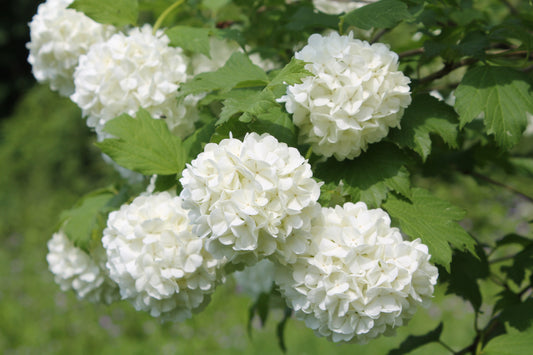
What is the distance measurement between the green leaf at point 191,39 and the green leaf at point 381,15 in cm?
39

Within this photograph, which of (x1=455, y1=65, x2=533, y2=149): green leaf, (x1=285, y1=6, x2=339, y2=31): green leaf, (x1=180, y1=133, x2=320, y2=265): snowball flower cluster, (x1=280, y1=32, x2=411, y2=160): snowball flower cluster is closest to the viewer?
(x1=180, y1=133, x2=320, y2=265): snowball flower cluster

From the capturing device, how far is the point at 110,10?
147 centimetres

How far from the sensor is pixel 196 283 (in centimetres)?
119

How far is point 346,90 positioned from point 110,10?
0.78 meters

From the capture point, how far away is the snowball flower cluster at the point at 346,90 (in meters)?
1.08

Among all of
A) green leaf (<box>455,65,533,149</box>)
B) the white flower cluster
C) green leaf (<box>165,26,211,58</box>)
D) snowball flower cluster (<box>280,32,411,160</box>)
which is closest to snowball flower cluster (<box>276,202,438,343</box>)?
snowball flower cluster (<box>280,32,411,160</box>)

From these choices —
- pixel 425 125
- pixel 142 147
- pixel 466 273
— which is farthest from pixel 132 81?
pixel 466 273

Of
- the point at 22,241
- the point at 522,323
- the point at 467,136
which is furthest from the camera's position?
the point at 22,241

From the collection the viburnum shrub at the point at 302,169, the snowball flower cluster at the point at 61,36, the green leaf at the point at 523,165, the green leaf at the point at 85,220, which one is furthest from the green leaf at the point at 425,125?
the snowball flower cluster at the point at 61,36

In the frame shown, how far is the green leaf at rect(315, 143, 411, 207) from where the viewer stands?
1.14 metres

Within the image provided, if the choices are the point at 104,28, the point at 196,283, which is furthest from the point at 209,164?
the point at 104,28

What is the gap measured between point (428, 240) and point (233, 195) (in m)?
0.45

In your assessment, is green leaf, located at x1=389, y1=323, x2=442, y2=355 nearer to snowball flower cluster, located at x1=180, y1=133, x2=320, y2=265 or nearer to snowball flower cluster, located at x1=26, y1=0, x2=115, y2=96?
snowball flower cluster, located at x1=180, y1=133, x2=320, y2=265

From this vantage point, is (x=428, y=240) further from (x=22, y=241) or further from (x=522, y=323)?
(x=22, y=241)
